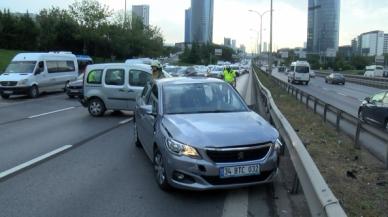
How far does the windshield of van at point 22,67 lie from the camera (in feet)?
83.8

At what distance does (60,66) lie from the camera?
2794cm

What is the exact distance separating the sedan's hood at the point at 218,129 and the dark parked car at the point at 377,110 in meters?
8.14

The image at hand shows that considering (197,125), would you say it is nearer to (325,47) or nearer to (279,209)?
(279,209)

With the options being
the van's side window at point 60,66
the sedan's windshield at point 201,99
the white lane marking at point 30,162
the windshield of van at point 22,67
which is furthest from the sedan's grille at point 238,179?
the van's side window at point 60,66

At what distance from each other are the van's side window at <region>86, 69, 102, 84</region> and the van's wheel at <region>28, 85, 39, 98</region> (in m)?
9.34

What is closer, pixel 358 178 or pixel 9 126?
pixel 358 178

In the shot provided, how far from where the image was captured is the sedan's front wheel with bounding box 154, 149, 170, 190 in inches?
262

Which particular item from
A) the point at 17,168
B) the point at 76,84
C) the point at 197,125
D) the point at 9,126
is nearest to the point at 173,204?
the point at 197,125

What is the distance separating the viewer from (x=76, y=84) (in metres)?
24.3

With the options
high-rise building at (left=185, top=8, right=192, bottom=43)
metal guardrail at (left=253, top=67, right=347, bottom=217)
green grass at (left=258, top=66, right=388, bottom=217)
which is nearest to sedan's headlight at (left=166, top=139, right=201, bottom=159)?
metal guardrail at (left=253, top=67, right=347, bottom=217)

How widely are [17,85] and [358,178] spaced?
20.7 meters

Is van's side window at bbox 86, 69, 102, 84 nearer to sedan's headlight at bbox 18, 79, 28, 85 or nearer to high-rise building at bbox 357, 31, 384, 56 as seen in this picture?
sedan's headlight at bbox 18, 79, 28, 85

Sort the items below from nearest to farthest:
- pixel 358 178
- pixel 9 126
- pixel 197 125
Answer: pixel 197 125, pixel 358 178, pixel 9 126

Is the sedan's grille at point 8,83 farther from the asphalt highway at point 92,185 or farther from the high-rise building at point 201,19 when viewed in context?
the high-rise building at point 201,19
